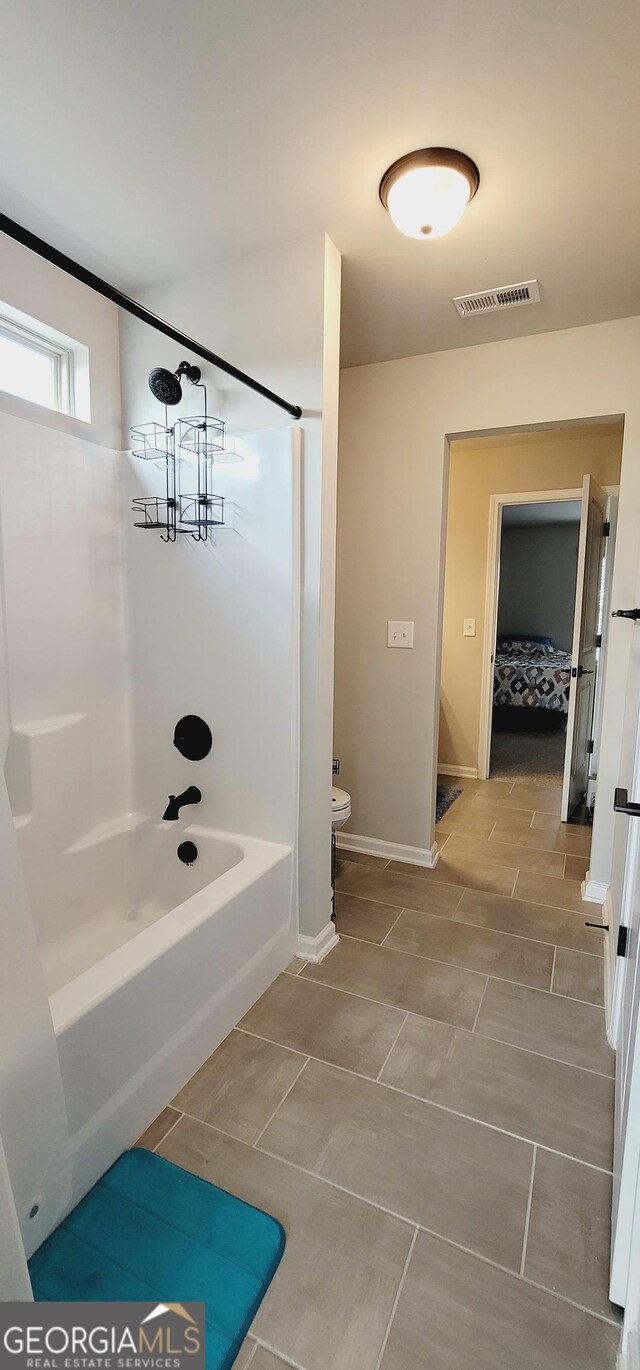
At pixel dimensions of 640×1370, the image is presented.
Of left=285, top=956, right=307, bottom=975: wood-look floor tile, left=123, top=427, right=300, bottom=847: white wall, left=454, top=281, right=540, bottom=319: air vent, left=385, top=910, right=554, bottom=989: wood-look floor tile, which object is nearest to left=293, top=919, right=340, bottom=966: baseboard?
left=285, top=956, right=307, bottom=975: wood-look floor tile

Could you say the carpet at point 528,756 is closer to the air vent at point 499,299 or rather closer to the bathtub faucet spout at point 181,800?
the bathtub faucet spout at point 181,800

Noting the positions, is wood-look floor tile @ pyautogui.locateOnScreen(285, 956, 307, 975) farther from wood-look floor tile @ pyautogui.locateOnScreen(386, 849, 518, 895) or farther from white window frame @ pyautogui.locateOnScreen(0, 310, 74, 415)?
white window frame @ pyautogui.locateOnScreen(0, 310, 74, 415)

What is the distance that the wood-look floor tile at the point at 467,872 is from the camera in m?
2.70

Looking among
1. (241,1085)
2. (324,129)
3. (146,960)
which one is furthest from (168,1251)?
(324,129)

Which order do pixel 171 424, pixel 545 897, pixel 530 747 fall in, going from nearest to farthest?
pixel 171 424 → pixel 545 897 → pixel 530 747

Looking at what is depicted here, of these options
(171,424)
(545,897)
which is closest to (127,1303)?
(545,897)

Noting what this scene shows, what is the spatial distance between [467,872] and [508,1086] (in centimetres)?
130

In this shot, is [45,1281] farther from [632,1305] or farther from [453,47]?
[453,47]

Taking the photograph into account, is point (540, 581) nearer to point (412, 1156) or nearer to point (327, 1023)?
point (327, 1023)

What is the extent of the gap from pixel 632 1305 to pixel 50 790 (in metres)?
1.92

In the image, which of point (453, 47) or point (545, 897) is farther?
point (545, 897)

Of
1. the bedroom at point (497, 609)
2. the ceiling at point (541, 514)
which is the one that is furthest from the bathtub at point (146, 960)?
the ceiling at point (541, 514)

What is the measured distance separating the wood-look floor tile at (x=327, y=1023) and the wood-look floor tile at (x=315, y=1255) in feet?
1.15

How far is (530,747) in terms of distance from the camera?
5.41 metres
